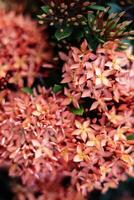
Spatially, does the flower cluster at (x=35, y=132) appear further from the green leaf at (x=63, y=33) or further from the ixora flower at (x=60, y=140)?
the green leaf at (x=63, y=33)

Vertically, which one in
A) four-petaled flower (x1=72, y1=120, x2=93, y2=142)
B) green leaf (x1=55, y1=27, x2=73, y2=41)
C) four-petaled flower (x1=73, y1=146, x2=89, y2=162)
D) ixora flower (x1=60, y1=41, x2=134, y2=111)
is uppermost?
green leaf (x1=55, y1=27, x2=73, y2=41)

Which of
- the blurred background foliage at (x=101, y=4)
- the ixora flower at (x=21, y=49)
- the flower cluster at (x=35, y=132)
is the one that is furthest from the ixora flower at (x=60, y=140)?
the blurred background foliage at (x=101, y=4)

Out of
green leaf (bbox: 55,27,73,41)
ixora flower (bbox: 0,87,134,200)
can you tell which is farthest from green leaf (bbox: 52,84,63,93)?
green leaf (bbox: 55,27,73,41)

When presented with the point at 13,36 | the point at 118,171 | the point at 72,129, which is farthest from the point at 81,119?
the point at 13,36

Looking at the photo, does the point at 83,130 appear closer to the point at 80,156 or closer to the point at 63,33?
the point at 80,156

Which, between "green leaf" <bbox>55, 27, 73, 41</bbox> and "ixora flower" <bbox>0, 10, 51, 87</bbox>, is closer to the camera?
"green leaf" <bbox>55, 27, 73, 41</bbox>

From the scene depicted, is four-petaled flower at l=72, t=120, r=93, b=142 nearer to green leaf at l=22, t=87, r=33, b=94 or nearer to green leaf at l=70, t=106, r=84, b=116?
green leaf at l=70, t=106, r=84, b=116
